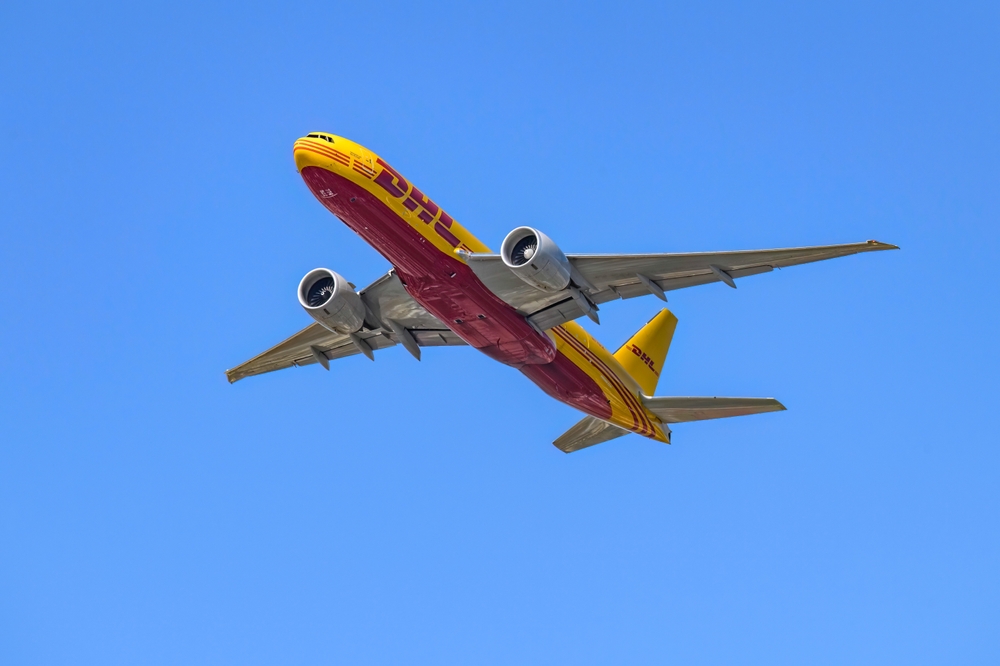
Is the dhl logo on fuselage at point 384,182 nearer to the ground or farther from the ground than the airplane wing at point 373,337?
farther from the ground

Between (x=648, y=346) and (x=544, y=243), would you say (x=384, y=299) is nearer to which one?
(x=544, y=243)

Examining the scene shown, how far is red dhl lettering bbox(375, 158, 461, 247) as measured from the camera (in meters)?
33.2

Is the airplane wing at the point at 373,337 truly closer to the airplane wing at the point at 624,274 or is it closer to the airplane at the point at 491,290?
the airplane at the point at 491,290

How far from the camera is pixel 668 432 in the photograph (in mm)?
41938

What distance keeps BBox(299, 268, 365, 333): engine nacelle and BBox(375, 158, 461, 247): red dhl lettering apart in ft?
17.8

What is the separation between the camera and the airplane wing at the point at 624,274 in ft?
105

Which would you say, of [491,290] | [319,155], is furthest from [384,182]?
[491,290]

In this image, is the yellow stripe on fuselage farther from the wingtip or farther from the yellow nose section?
the wingtip

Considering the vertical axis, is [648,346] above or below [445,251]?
above

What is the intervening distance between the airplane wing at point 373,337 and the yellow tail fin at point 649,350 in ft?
25.6

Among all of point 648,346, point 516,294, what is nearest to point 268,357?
point 516,294

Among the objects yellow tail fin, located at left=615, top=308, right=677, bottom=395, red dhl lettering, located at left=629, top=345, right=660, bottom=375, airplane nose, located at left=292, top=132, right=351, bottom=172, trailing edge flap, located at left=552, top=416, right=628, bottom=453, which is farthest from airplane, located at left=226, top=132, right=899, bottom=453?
red dhl lettering, located at left=629, top=345, right=660, bottom=375

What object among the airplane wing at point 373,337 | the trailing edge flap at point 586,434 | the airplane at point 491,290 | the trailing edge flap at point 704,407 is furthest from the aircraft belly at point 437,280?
the trailing edge flap at point 586,434

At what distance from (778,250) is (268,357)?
820 inches
